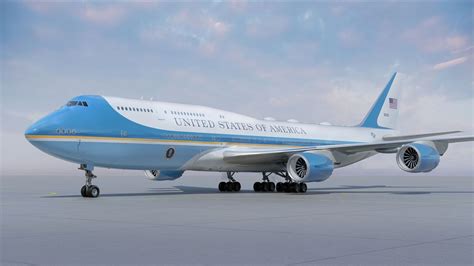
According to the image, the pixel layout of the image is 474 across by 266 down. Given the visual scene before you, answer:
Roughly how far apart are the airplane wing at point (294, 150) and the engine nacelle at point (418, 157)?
1.11 feet

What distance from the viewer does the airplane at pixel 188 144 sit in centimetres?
1986

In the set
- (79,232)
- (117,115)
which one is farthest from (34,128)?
(79,232)

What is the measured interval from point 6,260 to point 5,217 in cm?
602

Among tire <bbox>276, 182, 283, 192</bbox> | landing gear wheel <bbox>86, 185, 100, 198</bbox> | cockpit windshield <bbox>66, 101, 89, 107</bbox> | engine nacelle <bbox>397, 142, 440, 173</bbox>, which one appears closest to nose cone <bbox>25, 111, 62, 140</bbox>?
cockpit windshield <bbox>66, 101, 89, 107</bbox>

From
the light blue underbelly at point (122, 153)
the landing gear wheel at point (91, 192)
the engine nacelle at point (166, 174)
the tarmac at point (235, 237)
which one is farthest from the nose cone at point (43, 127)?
the engine nacelle at point (166, 174)

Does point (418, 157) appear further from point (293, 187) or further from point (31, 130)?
point (31, 130)

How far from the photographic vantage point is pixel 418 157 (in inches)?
872

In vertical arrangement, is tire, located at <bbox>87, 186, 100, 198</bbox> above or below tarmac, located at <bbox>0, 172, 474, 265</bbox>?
above

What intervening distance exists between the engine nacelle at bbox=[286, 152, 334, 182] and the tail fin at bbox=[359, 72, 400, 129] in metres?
13.9

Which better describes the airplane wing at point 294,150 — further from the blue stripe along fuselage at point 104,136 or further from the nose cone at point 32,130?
the nose cone at point 32,130

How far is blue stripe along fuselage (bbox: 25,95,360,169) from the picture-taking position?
63.7 feet

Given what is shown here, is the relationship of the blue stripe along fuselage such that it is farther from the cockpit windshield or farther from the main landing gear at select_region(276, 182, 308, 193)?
the main landing gear at select_region(276, 182, 308, 193)

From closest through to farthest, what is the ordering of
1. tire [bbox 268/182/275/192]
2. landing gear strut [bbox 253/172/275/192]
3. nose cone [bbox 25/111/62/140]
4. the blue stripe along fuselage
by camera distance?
1. nose cone [bbox 25/111/62/140]
2. the blue stripe along fuselage
3. landing gear strut [bbox 253/172/275/192]
4. tire [bbox 268/182/275/192]

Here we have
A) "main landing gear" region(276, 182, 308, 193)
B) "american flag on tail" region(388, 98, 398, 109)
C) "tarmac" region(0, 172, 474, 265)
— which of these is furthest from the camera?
"american flag on tail" region(388, 98, 398, 109)
